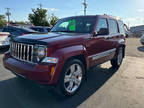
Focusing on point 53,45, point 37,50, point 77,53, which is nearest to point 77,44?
point 77,53

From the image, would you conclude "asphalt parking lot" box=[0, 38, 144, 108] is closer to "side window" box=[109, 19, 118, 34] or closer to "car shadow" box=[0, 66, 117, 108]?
"car shadow" box=[0, 66, 117, 108]

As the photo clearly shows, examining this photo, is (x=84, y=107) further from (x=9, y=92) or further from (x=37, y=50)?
(x=9, y=92)

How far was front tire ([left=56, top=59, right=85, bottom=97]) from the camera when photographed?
2.77 m

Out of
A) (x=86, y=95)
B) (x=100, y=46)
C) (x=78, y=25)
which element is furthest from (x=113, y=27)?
(x=86, y=95)

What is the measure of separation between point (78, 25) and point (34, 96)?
235cm

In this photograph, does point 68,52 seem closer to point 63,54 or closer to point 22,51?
point 63,54

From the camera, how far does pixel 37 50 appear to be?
8.61ft

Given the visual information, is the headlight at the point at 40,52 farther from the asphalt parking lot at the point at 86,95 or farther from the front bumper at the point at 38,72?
the asphalt parking lot at the point at 86,95

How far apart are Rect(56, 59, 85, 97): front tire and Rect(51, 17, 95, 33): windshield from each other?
1.13 metres

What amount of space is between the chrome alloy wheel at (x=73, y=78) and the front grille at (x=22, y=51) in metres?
0.89

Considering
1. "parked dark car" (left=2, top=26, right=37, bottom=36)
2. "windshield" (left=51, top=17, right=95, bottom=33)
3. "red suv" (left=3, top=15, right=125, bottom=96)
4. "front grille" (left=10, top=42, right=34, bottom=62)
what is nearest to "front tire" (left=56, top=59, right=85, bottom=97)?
"red suv" (left=3, top=15, right=125, bottom=96)

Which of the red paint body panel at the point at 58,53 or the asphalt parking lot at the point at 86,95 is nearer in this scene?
the red paint body panel at the point at 58,53

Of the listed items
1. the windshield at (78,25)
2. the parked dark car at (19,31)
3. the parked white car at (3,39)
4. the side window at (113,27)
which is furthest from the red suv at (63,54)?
the parked dark car at (19,31)

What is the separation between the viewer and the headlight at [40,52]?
2.57 metres
